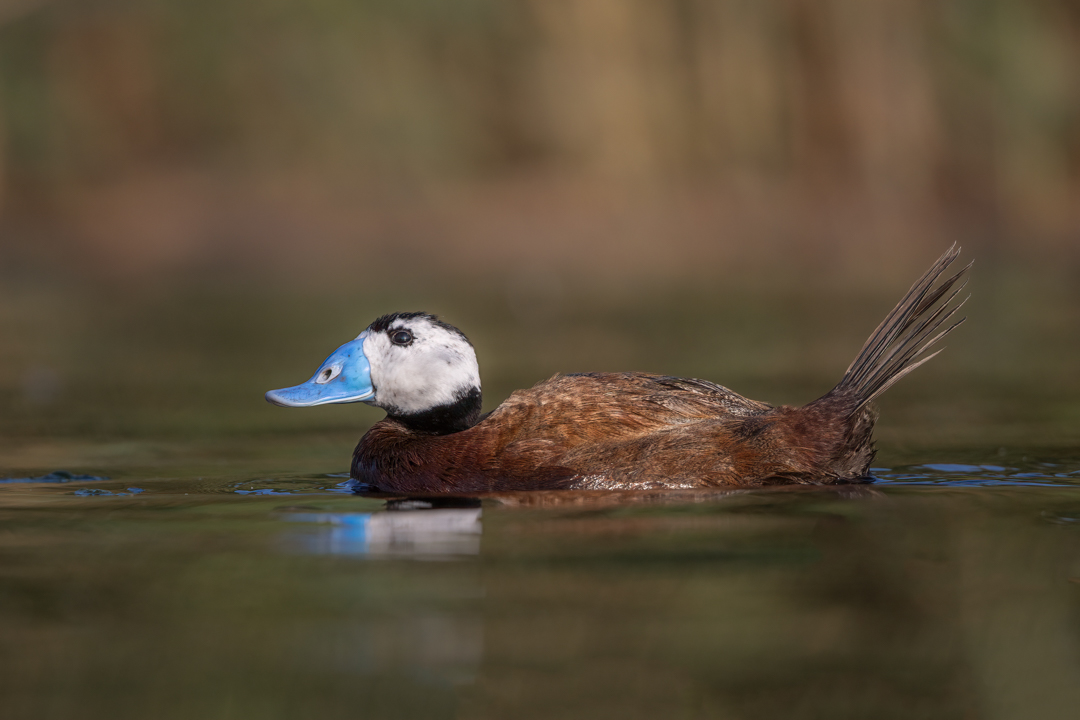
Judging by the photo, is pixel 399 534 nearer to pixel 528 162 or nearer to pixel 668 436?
pixel 668 436

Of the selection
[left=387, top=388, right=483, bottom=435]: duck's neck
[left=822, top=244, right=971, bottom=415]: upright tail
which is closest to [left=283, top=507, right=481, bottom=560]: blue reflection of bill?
[left=387, top=388, right=483, bottom=435]: duck's neck

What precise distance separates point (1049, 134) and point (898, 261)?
253cm

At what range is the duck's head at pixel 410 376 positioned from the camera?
615cm

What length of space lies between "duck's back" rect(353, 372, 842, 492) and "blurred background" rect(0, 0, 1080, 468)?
6.53 m

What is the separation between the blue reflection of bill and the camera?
4.52 m

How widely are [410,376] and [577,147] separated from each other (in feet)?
41.9

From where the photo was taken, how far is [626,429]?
5590 mm

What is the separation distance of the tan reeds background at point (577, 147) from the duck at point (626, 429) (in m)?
10.8

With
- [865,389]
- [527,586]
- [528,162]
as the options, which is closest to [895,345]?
[865,389]

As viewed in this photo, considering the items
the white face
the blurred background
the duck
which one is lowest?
the duck

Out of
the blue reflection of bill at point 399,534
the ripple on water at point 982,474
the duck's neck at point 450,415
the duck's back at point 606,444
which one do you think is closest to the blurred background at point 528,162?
the duck's neck at point 450,415

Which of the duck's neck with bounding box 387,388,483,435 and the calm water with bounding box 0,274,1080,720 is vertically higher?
the duck's neck with bounding box 387,388,483,435

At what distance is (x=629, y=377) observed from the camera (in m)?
5.90

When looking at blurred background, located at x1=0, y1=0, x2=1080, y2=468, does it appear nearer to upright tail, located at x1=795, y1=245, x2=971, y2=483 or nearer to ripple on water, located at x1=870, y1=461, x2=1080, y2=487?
ripple on water, located at x1=870, y1=461, x2=1080, y2=487
